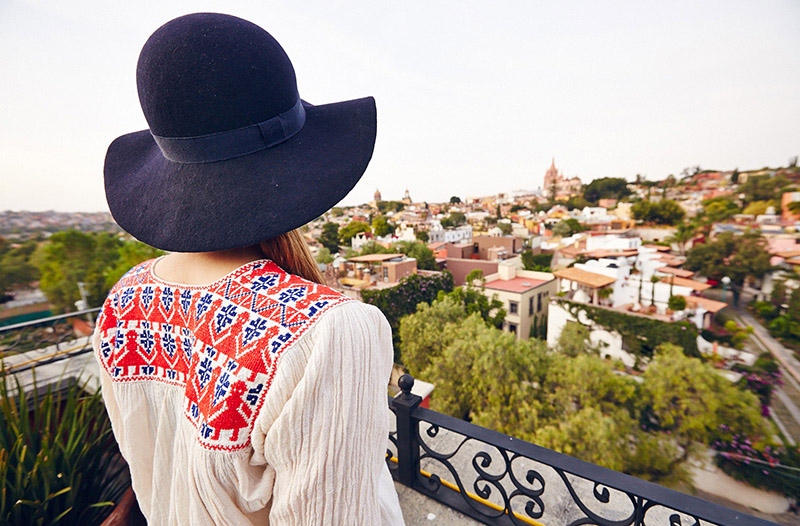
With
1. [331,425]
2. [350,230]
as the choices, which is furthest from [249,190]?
[350,230]

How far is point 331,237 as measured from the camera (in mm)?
34562

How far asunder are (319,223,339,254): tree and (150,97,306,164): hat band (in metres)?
33.7

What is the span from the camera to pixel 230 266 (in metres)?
0.44

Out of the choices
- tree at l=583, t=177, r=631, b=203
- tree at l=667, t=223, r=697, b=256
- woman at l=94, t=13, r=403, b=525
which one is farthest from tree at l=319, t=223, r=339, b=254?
tree at l=583, t=177, r=631, b=203

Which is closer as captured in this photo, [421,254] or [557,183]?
[421,254]

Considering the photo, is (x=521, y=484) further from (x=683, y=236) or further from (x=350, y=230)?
(x=683, y=236)

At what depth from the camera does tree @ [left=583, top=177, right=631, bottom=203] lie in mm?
47219

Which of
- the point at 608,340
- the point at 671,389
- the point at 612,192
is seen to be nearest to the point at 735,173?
the point at 612,192

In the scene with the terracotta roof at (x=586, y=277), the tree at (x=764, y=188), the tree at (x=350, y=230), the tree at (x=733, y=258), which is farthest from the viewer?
the tree at (x=350, y=230)

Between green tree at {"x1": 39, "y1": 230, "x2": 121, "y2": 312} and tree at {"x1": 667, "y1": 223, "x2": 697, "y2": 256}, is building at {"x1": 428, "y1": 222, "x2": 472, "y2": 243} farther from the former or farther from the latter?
green tree at {"x1": 39, "y1": 230, "x2": 121, "y2": 312}

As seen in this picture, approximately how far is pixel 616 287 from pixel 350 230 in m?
24.9

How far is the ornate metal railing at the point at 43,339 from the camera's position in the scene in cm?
263

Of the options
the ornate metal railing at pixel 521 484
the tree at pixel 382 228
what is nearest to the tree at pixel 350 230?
the tree at pixel 382 228

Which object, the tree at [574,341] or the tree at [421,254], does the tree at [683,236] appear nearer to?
the tree at [574,341]
